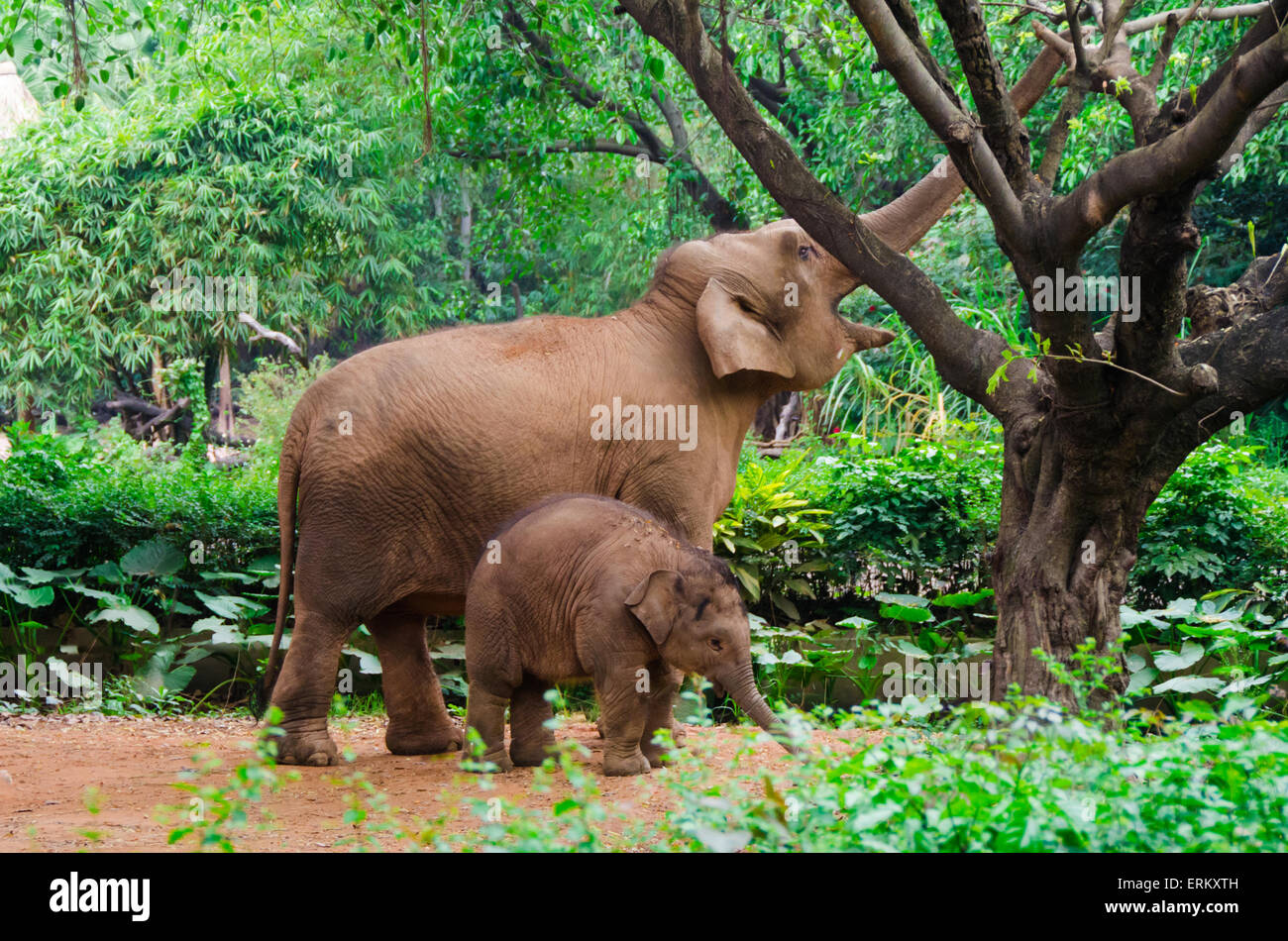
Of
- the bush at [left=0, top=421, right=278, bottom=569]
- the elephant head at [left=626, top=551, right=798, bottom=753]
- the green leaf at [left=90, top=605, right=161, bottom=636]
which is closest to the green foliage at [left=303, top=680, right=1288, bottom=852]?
the elephant head at [left=626, top=551, right=798, bottom=753]

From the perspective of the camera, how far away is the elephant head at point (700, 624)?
5.41m

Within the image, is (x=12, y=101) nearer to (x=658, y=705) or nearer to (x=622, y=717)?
(x=658, y=705)

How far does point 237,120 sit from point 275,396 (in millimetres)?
5167

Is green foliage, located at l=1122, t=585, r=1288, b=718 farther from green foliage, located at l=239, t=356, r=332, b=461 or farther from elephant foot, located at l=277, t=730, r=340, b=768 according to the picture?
green foliage, located at l=239, t=356, r=332, b=461

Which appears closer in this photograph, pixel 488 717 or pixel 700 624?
pixel 700 624

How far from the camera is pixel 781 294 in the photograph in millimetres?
6340

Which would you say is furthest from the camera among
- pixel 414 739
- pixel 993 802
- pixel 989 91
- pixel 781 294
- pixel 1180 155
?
pixel 414 739

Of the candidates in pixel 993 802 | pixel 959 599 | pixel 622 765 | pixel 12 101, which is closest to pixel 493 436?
pixel 622 765

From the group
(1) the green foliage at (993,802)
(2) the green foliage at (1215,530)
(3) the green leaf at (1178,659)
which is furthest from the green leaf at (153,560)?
(2) the green foliage at (1215,530)

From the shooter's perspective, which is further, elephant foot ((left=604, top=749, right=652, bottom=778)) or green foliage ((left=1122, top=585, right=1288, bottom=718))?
green foliage ((left=1122, top=585, right=1288, bottom=718))

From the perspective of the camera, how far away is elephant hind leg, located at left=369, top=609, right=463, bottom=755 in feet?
20.9

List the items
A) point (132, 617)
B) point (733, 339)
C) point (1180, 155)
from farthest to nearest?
point (132, 617) → point (733, 339) → point (1180, 155)

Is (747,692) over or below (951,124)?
below

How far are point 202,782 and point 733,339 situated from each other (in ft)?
9.92
